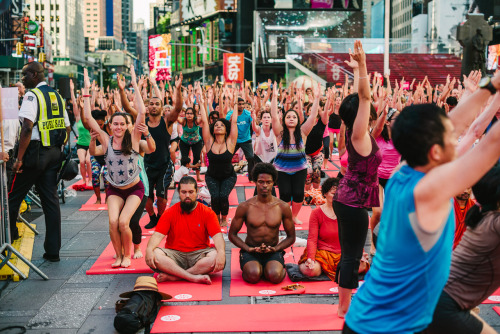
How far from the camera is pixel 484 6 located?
60906mm

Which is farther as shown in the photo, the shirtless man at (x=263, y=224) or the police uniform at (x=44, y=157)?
the police uniform at (x=44, y=157)

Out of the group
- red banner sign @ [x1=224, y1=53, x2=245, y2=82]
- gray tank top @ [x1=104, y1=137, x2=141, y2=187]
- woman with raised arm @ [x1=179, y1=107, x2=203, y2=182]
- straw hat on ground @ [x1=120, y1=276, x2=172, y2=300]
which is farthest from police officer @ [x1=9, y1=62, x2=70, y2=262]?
red banner sign @ [x1=224, y1=53, x2=245, y2=82]

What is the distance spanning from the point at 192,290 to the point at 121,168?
1661 millimetres

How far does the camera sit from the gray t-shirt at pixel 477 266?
3006 mm

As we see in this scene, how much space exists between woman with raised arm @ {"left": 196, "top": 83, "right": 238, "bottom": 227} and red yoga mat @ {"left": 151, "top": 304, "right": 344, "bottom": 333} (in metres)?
3.58

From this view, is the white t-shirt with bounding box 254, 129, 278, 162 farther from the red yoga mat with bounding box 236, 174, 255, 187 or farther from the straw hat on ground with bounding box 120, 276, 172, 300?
the straw hat on ground with bounding box 120, 276, 172, 300

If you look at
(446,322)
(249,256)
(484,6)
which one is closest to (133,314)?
(249,256)

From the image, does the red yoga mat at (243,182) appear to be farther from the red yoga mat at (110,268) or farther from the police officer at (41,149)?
the police officer at (41,149)

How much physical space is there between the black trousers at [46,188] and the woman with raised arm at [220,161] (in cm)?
239

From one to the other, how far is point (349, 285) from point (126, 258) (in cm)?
308

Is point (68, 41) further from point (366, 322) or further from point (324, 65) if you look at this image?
point (366, 322)

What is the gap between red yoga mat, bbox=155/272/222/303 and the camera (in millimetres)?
5889

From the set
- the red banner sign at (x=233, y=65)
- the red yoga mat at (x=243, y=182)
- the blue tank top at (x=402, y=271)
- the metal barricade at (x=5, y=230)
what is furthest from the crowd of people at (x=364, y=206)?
the red banner sign at (x=233, y=65)

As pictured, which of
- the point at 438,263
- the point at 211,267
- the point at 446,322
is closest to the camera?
the point at 438,263
